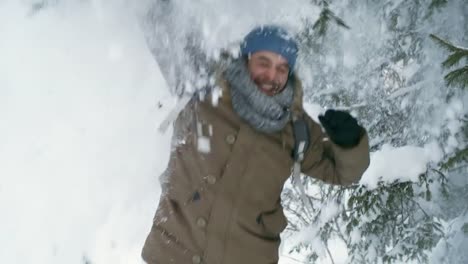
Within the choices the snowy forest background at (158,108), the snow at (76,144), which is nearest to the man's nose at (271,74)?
the snowy forest background at (158,108)

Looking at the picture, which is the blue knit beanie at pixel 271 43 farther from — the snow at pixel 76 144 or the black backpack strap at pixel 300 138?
the snow at pixel 76 144

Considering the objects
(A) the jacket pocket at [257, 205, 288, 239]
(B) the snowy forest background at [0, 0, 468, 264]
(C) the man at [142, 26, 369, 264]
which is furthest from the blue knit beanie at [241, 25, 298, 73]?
(A) the jacket pocket at [257, 205, 288, 239]

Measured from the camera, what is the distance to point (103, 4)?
11.1ft

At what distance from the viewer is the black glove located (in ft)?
9.00

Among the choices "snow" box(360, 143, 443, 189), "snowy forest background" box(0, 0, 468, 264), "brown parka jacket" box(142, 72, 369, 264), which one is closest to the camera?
"brown parka jacket" box(142, 72, 369, 264)

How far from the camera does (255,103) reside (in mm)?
2697

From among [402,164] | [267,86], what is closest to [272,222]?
[267,86]

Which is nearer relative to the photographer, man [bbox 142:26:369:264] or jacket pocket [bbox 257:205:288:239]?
man [bbox 142:26:369:264]

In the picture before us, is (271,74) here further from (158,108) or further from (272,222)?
(158,108)

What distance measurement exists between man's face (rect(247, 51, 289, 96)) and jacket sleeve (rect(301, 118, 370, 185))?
294mm

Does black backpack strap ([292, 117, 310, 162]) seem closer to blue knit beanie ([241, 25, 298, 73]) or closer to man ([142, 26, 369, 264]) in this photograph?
man ([142, 26, 369, 264])

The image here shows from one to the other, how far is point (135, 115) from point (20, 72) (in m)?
0.93

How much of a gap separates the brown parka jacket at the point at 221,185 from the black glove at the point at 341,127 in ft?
0.14

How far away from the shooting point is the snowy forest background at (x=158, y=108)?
137 inches
